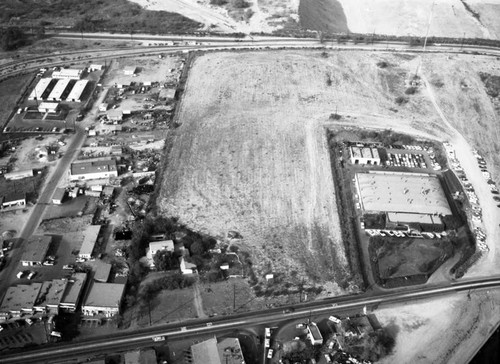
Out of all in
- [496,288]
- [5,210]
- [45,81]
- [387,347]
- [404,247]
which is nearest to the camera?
[387,347]

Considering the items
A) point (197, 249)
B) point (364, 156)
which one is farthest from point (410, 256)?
point (197, 249)

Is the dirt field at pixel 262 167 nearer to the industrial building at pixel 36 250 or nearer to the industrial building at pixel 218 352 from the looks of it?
the industrial building at pixel 218 352

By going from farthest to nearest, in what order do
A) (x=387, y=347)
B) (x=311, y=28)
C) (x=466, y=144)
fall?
(x=311, y=28)
(x=466, y=144)
(x=387, y=347)

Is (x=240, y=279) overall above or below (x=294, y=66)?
below

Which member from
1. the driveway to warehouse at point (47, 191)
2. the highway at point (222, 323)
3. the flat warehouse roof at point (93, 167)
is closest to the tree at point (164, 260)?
the highway at point (222, 323)

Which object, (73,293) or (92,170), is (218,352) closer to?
(73,293)

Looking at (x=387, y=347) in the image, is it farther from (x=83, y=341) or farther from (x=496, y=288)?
(x=83, y=341)

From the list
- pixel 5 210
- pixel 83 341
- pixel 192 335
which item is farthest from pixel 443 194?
pixel 5 210

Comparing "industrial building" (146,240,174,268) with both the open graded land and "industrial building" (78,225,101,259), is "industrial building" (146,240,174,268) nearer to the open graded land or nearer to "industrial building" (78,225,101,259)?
the open graded land
